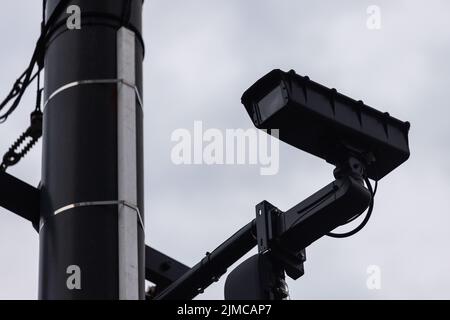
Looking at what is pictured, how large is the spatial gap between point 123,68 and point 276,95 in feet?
4.68

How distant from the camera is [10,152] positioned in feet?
54.6

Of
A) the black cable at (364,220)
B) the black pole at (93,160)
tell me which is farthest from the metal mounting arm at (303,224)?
the black pole at (93,160)

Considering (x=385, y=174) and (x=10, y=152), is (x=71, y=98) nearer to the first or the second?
(x=10, y=152)

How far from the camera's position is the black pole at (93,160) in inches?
575

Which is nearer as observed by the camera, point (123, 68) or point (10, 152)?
point (123, 68)

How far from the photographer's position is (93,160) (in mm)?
15008

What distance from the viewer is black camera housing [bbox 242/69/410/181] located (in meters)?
14.9

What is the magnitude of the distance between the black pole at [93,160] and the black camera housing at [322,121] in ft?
3.60

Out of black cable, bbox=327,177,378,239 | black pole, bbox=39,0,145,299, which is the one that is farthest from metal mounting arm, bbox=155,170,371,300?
black pole, bbox=39,0,145,299

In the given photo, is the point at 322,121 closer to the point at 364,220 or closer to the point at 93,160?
the point at 364,220
